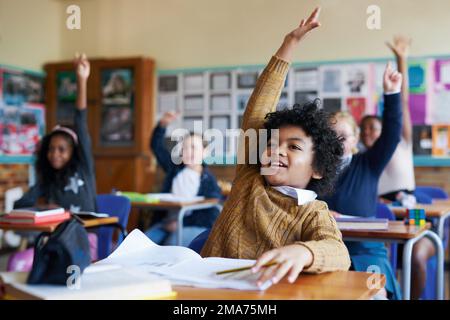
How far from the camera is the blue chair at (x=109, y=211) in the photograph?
9.27 feet

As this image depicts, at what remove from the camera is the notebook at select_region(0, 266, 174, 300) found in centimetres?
66

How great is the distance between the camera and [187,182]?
3.77 m

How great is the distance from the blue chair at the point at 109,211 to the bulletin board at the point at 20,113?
7.68 feet

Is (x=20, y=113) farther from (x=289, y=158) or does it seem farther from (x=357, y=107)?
(x=289, y=158)

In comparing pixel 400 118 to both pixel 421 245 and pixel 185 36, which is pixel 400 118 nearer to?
pixel 421 245

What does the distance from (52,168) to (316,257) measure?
2313 mm

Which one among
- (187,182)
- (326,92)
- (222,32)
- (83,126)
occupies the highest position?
(222,32)

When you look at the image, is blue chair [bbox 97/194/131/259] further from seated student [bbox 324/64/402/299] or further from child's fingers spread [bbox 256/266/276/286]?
child's fingers spread [bbox 256/266/276/286]

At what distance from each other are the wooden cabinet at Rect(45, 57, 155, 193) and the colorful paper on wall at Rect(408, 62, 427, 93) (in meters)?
2.41

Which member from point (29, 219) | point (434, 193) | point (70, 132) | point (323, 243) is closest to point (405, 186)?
point (434, 193)

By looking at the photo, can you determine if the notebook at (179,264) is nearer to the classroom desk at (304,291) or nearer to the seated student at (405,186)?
the classroom desk at (304,291)

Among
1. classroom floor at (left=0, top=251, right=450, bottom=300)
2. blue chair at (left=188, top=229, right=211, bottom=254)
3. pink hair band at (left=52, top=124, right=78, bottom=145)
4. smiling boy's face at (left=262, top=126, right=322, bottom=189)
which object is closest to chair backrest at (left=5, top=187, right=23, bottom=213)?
classroom floor at (left=0, top=251, right=450, bottom=300)

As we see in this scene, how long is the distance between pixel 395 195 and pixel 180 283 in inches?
99.8
